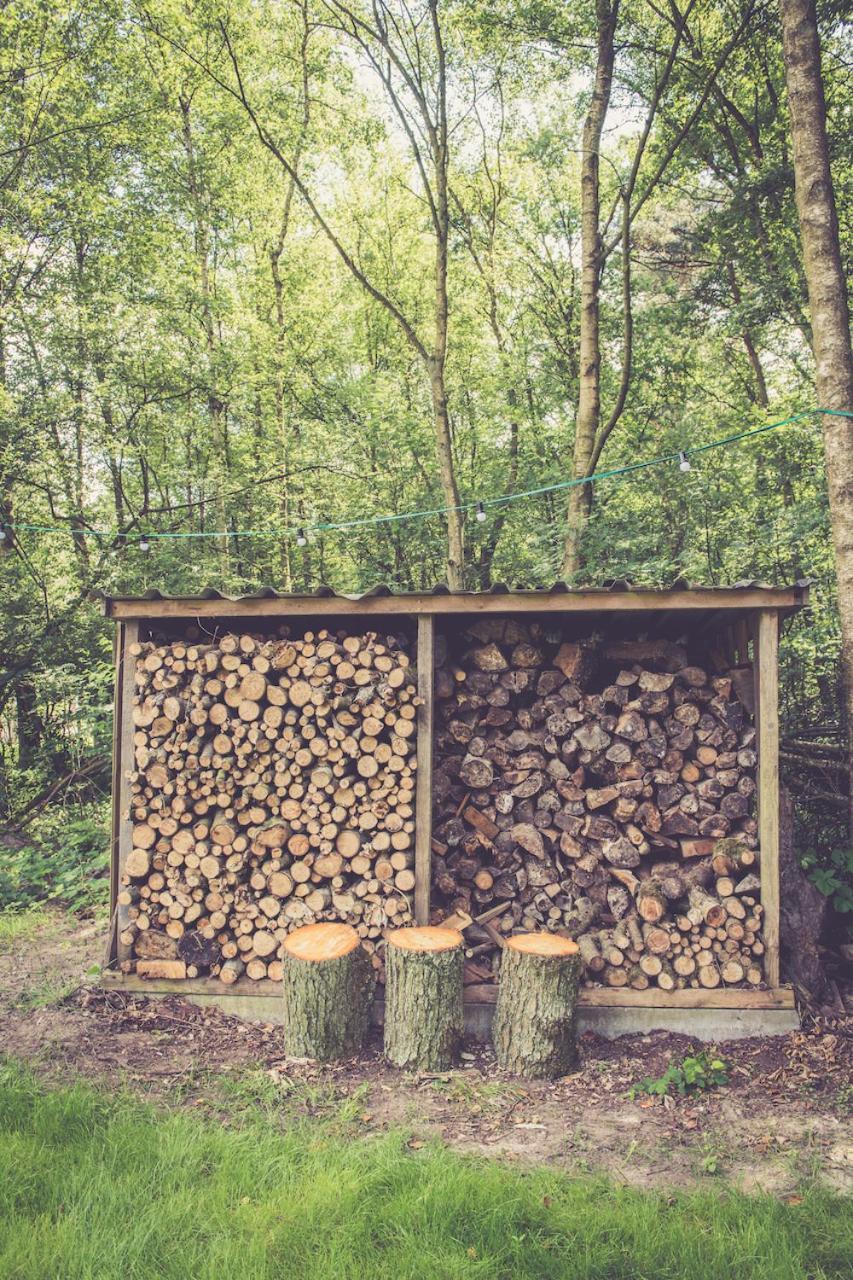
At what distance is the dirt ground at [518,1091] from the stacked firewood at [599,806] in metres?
0.55

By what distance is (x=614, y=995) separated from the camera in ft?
14.5

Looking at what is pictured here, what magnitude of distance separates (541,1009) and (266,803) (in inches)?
75.3

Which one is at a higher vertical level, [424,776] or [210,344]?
[210,344]

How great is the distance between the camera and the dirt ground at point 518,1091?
3.20 metres

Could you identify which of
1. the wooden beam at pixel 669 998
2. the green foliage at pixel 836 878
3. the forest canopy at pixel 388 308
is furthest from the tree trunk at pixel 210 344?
the green foliage at pixel 836 878

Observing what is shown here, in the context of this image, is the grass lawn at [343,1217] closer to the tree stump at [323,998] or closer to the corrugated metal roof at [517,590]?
the tree stump at [323,998]

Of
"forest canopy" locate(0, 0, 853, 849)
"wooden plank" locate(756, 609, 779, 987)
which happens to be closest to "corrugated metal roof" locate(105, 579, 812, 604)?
"wooden plank" locate(756, 609, 779, 987)

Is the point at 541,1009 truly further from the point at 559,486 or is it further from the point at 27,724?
the point at 27,724

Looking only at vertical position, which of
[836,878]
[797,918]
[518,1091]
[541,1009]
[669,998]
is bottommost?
[518,1091]

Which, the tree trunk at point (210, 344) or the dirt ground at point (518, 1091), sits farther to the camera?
the tree trunk at point (210, 344)

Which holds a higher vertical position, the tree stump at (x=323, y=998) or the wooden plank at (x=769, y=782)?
the wooden plank at (x=769, y=782)

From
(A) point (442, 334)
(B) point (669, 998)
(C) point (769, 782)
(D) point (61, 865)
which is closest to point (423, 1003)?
(B) point (669, 998)

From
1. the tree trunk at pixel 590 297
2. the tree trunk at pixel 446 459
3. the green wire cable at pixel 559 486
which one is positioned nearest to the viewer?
the green wire cable at pixel 559 486

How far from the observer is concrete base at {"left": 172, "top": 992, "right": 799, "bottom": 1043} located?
14.2 feet
